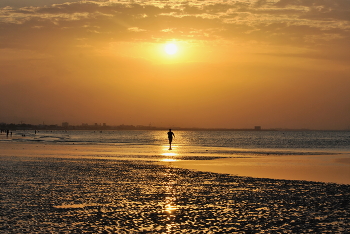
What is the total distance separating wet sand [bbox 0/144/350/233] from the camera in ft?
36.6

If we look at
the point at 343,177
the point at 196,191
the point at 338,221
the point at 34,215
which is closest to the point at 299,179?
the point at 343,177

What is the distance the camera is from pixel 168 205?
14.1m

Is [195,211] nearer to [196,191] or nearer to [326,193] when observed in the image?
[196,191]

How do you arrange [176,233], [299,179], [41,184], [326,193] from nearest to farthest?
1. [176,233]
2. [326,193]
3. [41,184]
4. [299,179]

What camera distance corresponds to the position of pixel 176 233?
10406mm

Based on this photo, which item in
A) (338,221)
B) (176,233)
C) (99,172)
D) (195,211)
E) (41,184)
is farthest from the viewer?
(99,172)

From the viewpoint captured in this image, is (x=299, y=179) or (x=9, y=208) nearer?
(x=9, y=208)

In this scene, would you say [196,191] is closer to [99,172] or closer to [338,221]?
[338,221]

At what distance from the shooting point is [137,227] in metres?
11.0

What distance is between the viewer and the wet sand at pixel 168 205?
11148 mm

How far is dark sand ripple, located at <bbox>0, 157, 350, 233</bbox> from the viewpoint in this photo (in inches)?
439

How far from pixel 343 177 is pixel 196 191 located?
35.2 feet

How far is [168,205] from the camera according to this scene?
1408 cm

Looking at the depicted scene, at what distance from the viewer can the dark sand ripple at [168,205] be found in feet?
36.6
